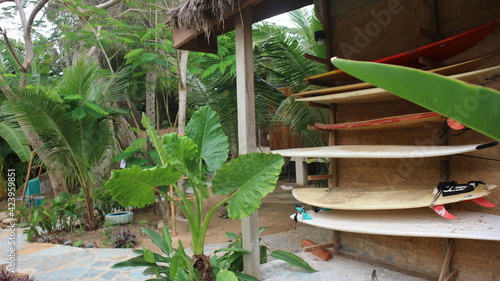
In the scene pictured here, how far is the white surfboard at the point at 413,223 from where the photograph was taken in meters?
2.28

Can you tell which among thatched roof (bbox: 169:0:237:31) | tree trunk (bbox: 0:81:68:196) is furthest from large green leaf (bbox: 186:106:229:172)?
tree trunk (bbox: 0:81:68:196)

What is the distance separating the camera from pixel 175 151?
112 inches

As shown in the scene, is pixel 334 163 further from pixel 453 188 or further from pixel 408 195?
pixel 453 188

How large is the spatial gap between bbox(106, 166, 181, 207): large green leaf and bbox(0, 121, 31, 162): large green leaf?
4429 mm

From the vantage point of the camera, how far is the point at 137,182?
2611 mm

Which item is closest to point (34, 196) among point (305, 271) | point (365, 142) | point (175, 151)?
point (175, 151)

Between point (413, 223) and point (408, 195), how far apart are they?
26 centimetres

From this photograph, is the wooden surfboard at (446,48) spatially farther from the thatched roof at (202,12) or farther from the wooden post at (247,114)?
the thatched roof at (202,12)

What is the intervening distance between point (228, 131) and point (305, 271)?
3.54 m

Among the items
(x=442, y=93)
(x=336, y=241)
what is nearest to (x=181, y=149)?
(x=336, y=241)

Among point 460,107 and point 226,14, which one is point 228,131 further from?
point 460,107

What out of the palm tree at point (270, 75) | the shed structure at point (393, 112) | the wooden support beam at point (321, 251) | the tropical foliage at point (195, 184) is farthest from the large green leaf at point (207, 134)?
the palm tree at point (270, 75)

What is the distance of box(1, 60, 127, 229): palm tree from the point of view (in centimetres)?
507

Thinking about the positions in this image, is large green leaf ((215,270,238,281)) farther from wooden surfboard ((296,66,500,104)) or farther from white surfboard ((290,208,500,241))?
wooden surfboard ((296,66,500,104))
